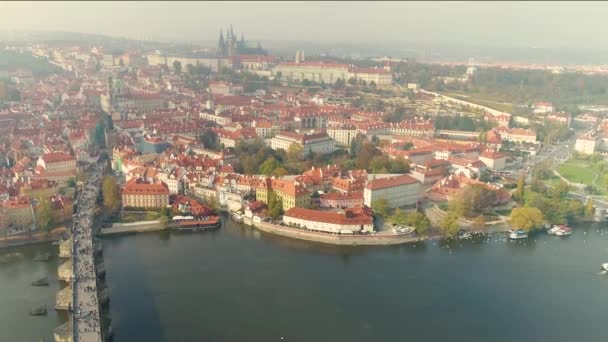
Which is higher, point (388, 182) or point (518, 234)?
point (388, 182)

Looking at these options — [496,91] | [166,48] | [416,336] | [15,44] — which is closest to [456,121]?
[496,91]

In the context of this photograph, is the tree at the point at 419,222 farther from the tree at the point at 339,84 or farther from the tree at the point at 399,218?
the tree at the point at 339,84

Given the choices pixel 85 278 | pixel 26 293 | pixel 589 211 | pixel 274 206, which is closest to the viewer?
pixel 85 278

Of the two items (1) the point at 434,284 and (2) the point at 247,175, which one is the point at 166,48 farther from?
(1) the point at 434,284

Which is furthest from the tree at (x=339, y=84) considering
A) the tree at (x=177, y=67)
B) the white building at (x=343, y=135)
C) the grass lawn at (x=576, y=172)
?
the grass lawn at (x=576, y=172)

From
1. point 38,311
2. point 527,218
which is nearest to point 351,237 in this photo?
point 527,218

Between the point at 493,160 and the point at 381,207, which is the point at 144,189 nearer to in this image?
the point at 381,207
